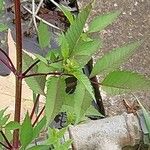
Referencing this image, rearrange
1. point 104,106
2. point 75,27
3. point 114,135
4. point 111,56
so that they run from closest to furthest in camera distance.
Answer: point 75,27, point 111,56, point 114,135, point 104,106

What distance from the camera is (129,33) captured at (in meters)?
2.40

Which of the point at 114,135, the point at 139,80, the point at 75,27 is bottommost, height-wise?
the point at 114,135

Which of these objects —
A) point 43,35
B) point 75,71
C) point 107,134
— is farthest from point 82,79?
point 107,134

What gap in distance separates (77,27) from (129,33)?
1.40m

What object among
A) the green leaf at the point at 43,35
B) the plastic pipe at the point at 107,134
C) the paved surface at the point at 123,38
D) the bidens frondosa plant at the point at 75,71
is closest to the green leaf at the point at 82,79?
the bidens frondosa plant at the point at 75,71

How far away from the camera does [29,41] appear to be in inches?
95.5

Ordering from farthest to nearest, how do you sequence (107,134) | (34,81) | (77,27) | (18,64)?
1. (107,134)
2. (34,81)
3. (18,64)
4. (77,27)

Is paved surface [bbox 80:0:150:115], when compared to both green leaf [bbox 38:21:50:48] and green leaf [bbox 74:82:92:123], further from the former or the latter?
green leaf [bbox 74:82:92:123]

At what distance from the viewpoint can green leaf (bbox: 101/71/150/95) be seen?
42.3 inches

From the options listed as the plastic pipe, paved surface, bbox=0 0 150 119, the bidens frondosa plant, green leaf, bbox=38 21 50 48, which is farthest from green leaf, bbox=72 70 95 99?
paved surface, bbox=0 0 150 119

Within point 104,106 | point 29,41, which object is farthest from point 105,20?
point 29,41

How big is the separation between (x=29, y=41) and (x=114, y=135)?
0.81 metres

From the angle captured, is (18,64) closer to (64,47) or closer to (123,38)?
(64,47)

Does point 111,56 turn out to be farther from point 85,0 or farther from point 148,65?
point 85,0
